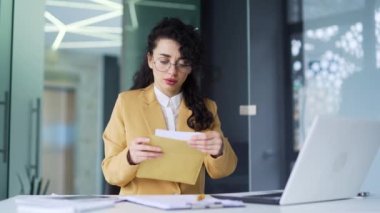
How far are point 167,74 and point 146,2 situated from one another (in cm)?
224

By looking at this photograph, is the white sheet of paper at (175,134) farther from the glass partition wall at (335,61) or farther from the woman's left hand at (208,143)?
the glass partition wall at (335,61)

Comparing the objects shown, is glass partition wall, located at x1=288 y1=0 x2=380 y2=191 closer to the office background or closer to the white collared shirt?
the office background

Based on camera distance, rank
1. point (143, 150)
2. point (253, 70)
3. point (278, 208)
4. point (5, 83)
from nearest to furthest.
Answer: point (278, 208) < point (143, 150) < point (5, 83) < point (253, 70)

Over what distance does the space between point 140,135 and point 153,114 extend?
0.32 feet

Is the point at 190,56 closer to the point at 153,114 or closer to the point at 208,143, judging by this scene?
the point at 153,114

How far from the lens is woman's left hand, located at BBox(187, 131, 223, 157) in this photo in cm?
149

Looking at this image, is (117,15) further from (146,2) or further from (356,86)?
(356,86)

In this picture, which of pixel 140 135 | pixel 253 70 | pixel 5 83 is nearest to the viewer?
pixel 140 135

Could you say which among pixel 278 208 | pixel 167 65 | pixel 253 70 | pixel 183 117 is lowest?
pixel 278 208

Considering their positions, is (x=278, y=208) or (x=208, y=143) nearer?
(x=278, y=208)

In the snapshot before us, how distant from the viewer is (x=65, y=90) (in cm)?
680

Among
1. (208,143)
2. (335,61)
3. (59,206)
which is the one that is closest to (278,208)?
(208,143)

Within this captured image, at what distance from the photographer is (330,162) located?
1.29 meters

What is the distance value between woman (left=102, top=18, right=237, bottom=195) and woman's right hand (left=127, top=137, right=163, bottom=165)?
0.43 ft
